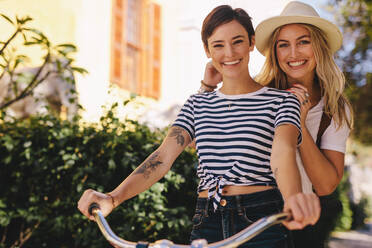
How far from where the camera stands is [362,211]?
15039 mm

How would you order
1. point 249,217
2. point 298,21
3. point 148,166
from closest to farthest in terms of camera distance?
point 249,217 < point 148,166 < point 298,21

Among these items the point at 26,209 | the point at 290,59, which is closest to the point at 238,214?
the point at 290,59

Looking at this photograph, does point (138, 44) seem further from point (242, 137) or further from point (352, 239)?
point (242, 137)

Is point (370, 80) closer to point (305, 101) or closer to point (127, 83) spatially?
point (127, 83)

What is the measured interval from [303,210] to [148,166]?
0.87m

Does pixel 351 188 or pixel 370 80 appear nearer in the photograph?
pixel 370 80

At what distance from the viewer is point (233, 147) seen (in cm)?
190

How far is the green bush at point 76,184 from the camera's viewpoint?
352 cm

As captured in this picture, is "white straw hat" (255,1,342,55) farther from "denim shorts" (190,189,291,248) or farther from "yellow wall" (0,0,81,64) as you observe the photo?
"yellow wall" (0,0,81,64)

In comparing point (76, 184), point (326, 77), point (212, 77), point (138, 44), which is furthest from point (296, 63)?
point (138, 44)

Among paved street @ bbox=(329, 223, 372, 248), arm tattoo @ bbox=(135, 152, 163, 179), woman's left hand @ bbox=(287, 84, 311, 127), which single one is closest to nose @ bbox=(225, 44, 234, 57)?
woman's left hand @ bbox=(287, 84, 311, 127)

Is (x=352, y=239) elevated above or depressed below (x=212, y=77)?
below

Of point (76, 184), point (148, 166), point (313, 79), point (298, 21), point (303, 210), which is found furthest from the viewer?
point (76, 184)

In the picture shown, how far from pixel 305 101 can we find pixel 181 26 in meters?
9.10
